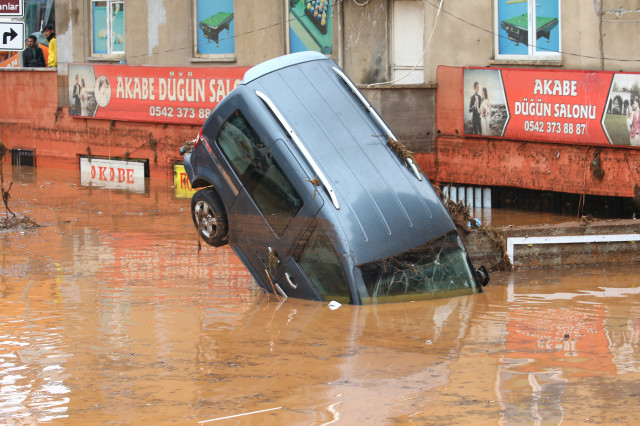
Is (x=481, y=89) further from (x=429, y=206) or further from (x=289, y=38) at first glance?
(x=429, y=206)

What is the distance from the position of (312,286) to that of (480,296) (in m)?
1.64

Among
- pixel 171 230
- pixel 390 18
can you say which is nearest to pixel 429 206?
pixel 171 230

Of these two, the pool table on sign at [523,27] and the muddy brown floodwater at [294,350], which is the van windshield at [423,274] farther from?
the pool table on sign at [523,27]

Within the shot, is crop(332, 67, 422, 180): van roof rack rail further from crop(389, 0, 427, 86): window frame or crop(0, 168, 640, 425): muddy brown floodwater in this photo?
crop(389, 0, 427, 86): window frame

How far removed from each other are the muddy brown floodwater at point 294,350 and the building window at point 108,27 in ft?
37.5

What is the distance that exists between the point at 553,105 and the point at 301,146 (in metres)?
7.12

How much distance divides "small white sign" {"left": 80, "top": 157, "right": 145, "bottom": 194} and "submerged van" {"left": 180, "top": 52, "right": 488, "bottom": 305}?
10.3m

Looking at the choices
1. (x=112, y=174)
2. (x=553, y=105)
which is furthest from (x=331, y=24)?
(x=112, y=174)

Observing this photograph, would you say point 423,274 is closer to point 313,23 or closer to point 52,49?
point 313,23

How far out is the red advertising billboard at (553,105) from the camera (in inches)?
532

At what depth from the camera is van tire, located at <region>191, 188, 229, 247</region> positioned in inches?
363

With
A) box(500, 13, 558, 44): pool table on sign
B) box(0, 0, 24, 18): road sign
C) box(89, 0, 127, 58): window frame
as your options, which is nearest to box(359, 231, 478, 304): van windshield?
box(0, 0, 24, 18): road sign

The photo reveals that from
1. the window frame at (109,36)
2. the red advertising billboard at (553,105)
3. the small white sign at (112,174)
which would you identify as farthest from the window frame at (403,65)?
the window frame at (109,36)

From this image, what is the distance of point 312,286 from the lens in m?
8.54
